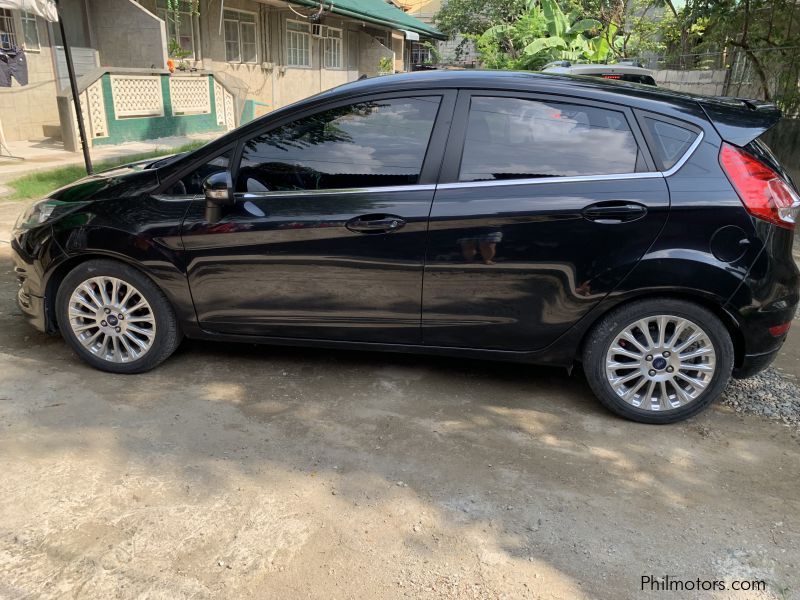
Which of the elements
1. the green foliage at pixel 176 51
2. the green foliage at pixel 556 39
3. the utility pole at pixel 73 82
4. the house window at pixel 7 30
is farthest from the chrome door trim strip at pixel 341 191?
the green foliage at pixel 556 39

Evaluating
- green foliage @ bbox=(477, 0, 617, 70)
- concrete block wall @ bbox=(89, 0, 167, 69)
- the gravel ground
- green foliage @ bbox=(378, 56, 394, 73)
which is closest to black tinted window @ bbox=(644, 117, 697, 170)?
the gravel ground

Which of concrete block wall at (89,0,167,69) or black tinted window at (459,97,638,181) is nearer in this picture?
black tinted window at (459,97,638,181)

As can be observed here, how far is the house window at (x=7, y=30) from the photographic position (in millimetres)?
11484

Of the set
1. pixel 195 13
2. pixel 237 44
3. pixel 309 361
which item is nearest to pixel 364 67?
pixel 237 44

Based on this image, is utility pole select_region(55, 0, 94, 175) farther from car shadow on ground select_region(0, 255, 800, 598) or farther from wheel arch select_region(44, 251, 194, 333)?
car shadow on ground select_region(0, 255, 800, 598)

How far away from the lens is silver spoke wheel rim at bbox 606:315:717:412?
133 inches

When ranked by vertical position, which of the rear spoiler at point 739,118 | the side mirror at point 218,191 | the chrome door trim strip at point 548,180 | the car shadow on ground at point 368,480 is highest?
the rear spoiler at point 739,118

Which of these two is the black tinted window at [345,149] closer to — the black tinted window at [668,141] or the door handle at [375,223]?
the door handle at [375,223]

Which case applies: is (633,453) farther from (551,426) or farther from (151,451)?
(151,451)

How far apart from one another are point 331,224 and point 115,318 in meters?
1.46

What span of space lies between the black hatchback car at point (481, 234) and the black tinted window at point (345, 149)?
1 cm

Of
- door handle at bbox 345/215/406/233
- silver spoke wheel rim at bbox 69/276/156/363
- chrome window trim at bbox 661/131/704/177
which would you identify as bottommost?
silver spoke wheel rim at bbox 69/276/156/363

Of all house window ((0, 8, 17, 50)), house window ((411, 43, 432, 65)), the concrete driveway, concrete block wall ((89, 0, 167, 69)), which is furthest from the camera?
house window ((411, 43, 432, 65))

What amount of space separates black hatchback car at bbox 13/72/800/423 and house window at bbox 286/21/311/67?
18.5 metres
